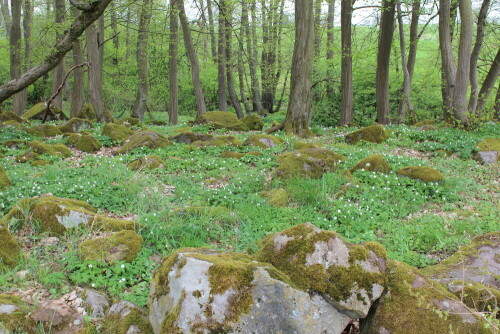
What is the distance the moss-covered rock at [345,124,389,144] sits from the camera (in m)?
11.4

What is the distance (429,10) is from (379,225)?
13.6 meters

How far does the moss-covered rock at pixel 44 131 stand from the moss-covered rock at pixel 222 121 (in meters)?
5.58

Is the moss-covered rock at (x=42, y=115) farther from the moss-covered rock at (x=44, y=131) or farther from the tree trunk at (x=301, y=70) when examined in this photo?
the tree trunk at (x=301, y=70)

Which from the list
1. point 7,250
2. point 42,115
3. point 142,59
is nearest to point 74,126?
point 42,115

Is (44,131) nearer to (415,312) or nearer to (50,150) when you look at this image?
(50,150)

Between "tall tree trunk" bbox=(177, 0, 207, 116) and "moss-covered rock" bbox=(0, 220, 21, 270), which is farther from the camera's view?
"tall tree trunk" bbox=(177, 0, 207, 116)

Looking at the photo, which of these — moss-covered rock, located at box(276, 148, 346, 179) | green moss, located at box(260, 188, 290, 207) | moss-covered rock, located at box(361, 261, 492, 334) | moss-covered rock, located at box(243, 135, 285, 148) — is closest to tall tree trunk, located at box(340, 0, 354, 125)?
moss-covered rock, located at box(243, 135, 285, 148)

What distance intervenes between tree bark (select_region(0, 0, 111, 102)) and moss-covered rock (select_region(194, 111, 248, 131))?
6.60 m

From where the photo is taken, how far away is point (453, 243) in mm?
4988

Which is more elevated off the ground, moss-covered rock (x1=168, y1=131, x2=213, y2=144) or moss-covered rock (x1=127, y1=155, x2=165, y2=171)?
moss-covered rock (x1=168, y1=131, x2=213, y2=144)

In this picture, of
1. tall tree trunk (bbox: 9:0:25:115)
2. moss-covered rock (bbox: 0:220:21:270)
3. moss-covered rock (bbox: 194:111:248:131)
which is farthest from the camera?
tall tree trunk (bbox: 9:0:25:115)

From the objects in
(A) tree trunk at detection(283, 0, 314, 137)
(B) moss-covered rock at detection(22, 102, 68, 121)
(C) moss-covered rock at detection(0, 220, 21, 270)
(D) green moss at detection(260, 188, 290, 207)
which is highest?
(A) tree trunk at detection(283, 0, 314, 137)

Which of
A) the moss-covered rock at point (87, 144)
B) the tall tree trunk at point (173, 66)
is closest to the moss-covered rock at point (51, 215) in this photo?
the moss-covered rock at point (87, 144)

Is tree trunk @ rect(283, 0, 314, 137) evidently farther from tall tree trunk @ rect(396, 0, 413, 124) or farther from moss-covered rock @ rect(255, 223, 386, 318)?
moss-covered rock @ rect(255, 223, 386, 318)
